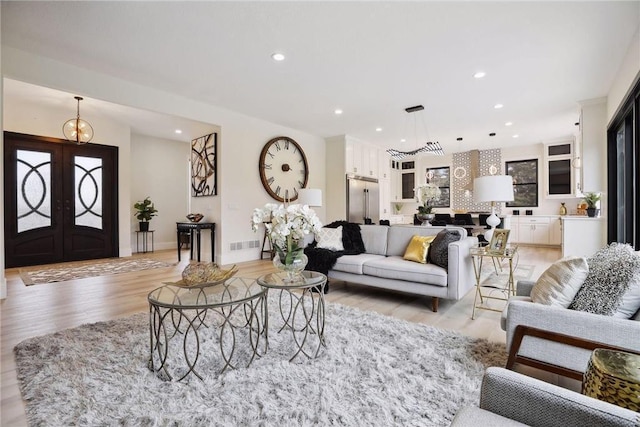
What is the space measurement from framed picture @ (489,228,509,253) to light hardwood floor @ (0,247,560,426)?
2.10 feet

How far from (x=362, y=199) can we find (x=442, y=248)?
4.74 m

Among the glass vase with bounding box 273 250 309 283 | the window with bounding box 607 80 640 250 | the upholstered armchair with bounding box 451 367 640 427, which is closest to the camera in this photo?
the upholstered armchair with bounding box 451 367 640 427

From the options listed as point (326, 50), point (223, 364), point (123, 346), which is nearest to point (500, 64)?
point (326, 50)

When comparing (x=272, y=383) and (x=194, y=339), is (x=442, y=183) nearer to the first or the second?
(x=194, y=339)

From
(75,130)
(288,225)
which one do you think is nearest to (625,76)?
(288,225)

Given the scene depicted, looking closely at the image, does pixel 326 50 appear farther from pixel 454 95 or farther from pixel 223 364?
pixel 223 364

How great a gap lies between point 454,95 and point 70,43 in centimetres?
489

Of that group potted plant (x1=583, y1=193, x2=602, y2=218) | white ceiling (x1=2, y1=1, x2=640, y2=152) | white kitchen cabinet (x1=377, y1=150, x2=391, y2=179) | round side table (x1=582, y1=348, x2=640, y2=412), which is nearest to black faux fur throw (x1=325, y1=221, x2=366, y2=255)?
white ceiling (x1=2, y1=1, x2=640, y2=152)

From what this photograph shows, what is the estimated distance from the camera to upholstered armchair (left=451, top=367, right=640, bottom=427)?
0.73 m

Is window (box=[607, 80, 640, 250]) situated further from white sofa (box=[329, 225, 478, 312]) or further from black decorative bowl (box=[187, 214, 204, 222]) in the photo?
black decorative bowl (box=[187, 214, 204, 222])

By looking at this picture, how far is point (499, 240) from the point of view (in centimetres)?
306

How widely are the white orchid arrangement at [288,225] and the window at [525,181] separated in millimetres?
8317

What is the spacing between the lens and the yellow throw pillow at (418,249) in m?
3.29

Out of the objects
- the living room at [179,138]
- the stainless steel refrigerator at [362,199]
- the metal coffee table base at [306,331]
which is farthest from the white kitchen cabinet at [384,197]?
the metal coffee table base at [306,331]
